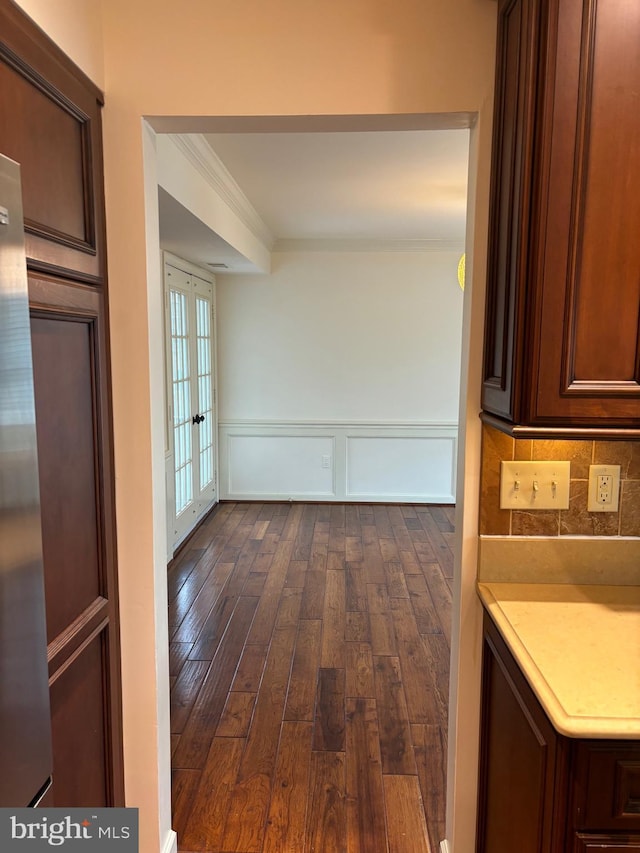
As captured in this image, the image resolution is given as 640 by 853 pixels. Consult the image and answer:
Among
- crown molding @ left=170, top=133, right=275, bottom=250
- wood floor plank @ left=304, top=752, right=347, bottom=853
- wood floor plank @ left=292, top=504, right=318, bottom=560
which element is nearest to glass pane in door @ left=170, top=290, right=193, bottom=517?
crown molding @ left=170, top=133, right=275, bottom=250

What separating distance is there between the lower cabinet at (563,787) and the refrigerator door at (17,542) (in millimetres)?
915

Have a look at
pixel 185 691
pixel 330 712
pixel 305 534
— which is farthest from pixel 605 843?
→ pixel 305 534

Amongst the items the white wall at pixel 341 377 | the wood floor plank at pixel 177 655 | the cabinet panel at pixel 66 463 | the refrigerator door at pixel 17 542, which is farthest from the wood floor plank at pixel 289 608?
the refrigerator door at pixel 17 542

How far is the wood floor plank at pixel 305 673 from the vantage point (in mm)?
2521

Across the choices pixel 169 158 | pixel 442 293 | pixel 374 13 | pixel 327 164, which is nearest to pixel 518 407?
pixel 374 13

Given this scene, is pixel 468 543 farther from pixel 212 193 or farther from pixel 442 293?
pixel 442 293

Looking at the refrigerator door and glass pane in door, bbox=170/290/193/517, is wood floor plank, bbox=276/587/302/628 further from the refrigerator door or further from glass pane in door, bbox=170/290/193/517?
the refrigerator door

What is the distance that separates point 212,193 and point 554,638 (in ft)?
8.97

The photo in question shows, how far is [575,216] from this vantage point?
1.16 metres

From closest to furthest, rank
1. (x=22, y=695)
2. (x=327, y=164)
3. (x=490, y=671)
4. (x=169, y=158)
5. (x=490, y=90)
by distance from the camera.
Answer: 1. (x=22, y=695)
2. (x=490, y=90)
3. (x=490, y=671)
4. (x=169, y=158)
5. (x=327, y=164)

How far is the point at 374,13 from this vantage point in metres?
1.38

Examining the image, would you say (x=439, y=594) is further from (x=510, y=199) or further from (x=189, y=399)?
(x=510, y=199)

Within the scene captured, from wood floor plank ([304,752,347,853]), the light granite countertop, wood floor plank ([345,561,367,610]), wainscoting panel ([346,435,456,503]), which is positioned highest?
the light granite countertop

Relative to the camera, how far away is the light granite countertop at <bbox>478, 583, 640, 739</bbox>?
103 centimetres
